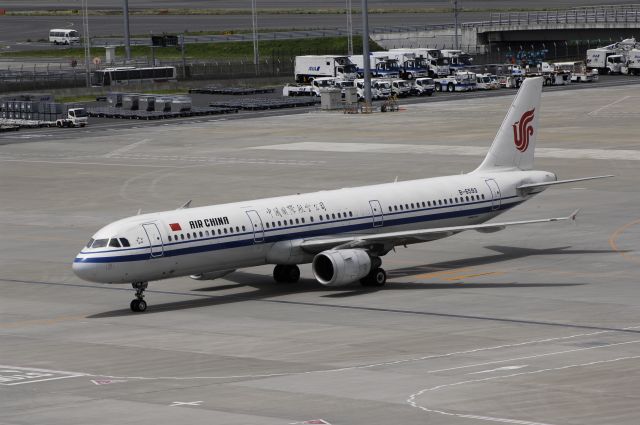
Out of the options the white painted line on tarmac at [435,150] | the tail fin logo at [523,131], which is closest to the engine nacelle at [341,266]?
the tail fin logo at [523,131]

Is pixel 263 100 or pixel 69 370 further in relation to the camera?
pixel 263 100

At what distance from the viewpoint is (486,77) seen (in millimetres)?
178000

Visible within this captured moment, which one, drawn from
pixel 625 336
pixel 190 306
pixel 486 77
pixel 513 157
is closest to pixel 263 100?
pixel 486 77

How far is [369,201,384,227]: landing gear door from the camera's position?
59375 millimetres

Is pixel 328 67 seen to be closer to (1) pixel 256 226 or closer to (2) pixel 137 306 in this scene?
(1) pixel 256 226

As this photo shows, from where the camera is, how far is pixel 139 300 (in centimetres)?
5425

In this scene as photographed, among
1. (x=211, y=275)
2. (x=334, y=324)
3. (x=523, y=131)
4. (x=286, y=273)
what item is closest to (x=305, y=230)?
(x=286, y=273)

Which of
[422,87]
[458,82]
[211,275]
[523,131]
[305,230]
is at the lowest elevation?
[211,275]

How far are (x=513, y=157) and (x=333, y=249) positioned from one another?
44.0ft

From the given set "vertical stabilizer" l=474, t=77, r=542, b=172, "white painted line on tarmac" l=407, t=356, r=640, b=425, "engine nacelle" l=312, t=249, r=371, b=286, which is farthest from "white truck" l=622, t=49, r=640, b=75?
"white painted line on tarmac" l=407, t=356, r=640, b=425

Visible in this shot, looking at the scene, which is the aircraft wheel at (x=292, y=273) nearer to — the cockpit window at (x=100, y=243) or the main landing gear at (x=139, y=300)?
the main landing gear at (x=139, y=300)

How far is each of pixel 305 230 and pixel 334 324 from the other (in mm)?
8233

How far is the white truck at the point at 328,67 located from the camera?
186 metres

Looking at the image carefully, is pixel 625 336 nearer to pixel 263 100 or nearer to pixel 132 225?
pixel 132 225
